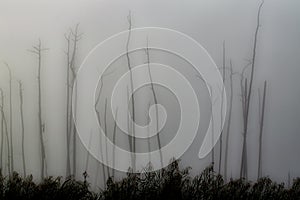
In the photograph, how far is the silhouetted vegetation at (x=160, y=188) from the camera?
1.69 meters

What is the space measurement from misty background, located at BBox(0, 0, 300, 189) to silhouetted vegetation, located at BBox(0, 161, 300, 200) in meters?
0.05

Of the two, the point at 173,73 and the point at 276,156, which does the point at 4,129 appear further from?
the point at 276,156

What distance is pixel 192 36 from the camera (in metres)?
1.72

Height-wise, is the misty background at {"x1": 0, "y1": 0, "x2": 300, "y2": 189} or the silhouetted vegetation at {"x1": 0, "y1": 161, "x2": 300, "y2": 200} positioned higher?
the misty background at {"x1": 0, "y1": 0, "x2": 300, "y2": 189}

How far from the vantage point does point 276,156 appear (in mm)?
1705

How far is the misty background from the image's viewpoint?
1.70 metres

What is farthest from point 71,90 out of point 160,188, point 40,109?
point 160,188

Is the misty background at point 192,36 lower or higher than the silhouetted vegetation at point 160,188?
higher

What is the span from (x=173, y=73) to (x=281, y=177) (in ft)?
2.17

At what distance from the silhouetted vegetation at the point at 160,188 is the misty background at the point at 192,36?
5 centimetres

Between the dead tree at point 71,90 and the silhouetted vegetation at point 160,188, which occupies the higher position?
the dead tree at point 71,90

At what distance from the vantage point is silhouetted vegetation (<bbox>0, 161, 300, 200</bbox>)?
1692 millimetres

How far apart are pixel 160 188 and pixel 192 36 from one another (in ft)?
2.25

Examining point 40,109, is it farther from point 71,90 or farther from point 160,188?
point 160,188
